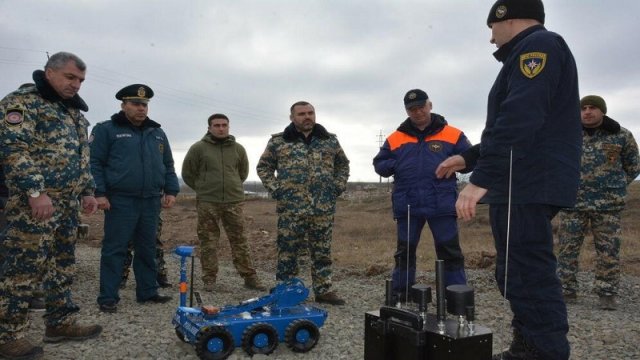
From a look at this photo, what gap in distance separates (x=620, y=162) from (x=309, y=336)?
14.5 ft

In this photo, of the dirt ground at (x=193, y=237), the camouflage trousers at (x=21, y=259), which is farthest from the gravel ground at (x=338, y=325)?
the dirt ground at (x=193, y=237)

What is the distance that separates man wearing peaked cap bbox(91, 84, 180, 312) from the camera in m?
5.88

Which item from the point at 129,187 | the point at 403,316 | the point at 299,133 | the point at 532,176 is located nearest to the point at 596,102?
the point at 299,133

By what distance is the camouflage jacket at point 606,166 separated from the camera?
20.5ft

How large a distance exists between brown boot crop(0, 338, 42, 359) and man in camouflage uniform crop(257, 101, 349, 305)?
2801 millimetres

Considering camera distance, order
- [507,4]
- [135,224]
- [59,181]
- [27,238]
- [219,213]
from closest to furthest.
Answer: [507,4]
[27,238]
[59,181]
[135,224]
[219,213]

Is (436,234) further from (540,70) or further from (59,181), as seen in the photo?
(59,181)

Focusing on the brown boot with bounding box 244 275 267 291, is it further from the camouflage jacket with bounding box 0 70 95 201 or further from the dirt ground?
the camouflage jacket with bounding box 0 70 95 201

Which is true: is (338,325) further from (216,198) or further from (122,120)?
(122,120)

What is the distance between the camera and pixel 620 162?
21.0 feet

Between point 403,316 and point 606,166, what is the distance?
452 cm

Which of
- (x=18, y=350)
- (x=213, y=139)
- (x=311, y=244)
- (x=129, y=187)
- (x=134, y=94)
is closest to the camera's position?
(x=18, y=350)

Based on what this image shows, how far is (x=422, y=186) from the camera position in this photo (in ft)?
18.4

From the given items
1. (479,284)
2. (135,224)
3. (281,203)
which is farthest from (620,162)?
(135,224)
